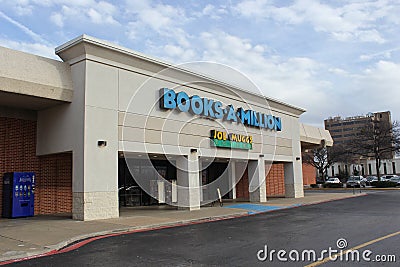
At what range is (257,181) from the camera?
83.0 feet

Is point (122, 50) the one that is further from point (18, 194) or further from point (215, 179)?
point (215, 179)

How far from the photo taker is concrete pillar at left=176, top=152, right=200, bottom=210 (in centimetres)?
2006

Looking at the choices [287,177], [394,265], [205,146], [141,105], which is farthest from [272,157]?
[394,265]

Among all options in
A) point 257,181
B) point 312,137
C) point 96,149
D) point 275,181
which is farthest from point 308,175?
point 96,149

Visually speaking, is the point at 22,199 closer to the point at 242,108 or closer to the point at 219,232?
the point at 219,232

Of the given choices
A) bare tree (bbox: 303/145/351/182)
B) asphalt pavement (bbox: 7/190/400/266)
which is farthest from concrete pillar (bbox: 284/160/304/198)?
bare tree (bbox: 303/145/351/182)

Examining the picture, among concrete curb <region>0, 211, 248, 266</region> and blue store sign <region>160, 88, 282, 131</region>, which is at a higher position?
blue store sign <region>160, 88, 282, 131</region>

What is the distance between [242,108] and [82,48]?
11814mm

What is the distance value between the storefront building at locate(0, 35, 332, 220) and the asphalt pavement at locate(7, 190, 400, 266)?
5.19 m

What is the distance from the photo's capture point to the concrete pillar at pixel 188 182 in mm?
20062

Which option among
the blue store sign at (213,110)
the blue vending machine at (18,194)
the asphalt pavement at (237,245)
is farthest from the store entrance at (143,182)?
the asphalt pavement at (237,245)

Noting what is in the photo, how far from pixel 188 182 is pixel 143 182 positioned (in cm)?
510

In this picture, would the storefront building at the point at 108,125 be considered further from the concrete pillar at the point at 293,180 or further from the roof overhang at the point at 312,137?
the roof overhang at the point at 312,137

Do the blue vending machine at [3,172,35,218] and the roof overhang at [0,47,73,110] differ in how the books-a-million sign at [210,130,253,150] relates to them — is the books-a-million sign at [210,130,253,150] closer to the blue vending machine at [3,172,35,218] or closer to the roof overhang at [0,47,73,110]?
the roof overhang at [0,47,73,110]
